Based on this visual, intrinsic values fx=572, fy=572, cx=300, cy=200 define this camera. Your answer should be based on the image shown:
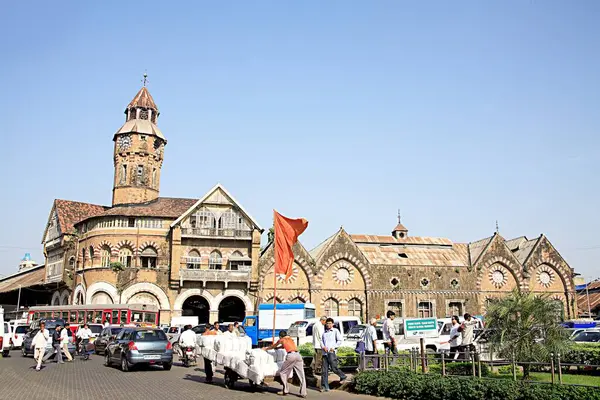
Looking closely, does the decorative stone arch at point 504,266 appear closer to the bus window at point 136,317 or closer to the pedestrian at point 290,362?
the bus window at point 136,317

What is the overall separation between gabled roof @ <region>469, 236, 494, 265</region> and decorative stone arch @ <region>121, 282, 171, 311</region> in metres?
27.0

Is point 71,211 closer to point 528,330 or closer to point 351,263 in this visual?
point 351,263

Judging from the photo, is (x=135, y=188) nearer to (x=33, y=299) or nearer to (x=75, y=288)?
(x=75, y=288)

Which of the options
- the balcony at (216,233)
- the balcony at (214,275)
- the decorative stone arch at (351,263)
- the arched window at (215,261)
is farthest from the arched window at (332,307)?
the arched window at (215,261)

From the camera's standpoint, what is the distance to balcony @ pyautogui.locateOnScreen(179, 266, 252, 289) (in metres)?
46.0

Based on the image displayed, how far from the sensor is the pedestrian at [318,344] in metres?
17.2

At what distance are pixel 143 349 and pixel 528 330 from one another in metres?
13.3

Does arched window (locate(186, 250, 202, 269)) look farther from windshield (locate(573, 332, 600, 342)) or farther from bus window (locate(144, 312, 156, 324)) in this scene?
windshield (locate(573, 332, 600, 342))

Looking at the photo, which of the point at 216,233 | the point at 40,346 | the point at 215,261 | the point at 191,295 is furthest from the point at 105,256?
the point at 40,346

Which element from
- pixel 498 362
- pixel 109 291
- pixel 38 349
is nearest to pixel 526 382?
Answer: pixel 498 362

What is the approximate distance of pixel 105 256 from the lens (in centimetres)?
4822

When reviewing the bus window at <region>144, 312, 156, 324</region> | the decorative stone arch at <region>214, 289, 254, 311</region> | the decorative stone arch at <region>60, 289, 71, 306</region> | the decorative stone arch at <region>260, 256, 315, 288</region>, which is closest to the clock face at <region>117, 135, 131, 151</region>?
the decorative stone arch at <region>60, 289, 71, 306</region>

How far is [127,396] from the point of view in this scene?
15.0 meters

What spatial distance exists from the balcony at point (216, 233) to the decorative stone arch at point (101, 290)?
281 inches
